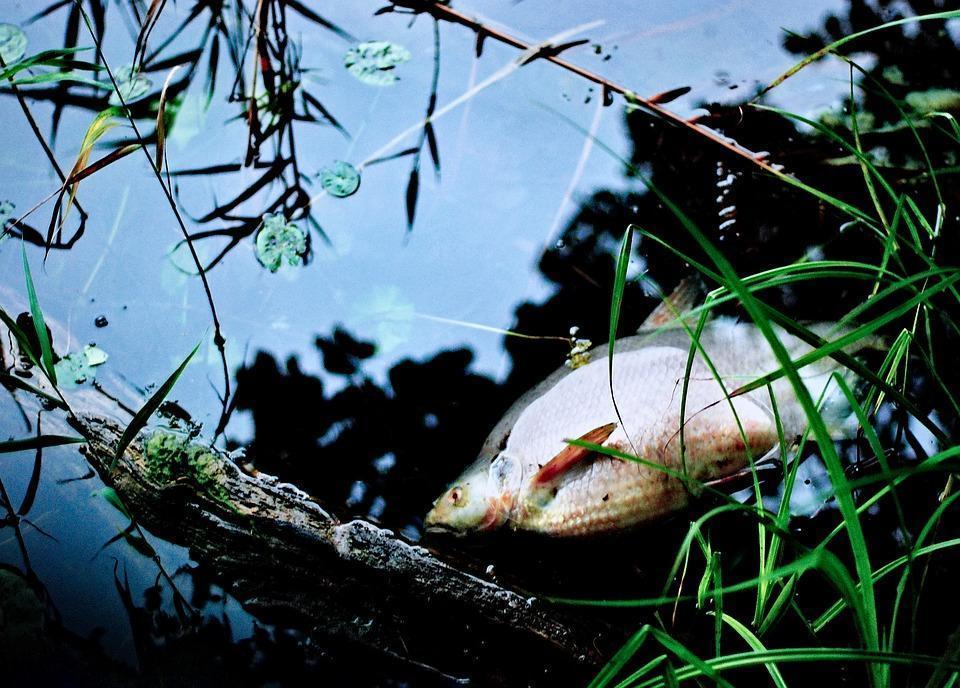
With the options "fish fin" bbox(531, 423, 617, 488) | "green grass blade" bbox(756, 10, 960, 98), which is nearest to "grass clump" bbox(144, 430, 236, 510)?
"fish fin" bbox(531, 423, 617, 488)

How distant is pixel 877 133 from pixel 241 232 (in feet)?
8.62

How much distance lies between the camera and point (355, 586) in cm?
194

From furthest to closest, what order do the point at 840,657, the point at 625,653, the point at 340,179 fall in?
the point at 340,179 < the point at 625,653 < the point at 840,657

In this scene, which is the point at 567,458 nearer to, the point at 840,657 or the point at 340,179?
the point at 840,657

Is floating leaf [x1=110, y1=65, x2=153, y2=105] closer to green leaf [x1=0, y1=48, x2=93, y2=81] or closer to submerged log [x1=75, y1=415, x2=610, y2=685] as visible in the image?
green leaf [x1=0, y1=48, x2=93, y2=81]

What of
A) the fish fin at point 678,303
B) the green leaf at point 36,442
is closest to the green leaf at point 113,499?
the green leaf at point 36,442

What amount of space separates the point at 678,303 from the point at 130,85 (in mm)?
2387

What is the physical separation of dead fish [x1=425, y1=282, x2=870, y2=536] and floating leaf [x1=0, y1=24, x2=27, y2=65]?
8.18 ft

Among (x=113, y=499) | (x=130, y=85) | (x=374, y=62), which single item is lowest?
(x=113, y=499)

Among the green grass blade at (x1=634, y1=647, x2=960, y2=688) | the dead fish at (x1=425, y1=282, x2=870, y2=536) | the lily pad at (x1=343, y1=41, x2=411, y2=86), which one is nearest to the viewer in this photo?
the green grass blade at (x1=634, y1=647, x2=960, y2=688)

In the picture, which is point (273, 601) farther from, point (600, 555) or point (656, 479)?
point (656, 479)

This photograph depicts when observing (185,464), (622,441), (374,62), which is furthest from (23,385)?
(622,441)

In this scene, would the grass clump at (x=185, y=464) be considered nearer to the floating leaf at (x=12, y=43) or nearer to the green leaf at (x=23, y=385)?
the green leaf at (x=23, y=385)

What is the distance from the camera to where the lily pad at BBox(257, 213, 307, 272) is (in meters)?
2.42
